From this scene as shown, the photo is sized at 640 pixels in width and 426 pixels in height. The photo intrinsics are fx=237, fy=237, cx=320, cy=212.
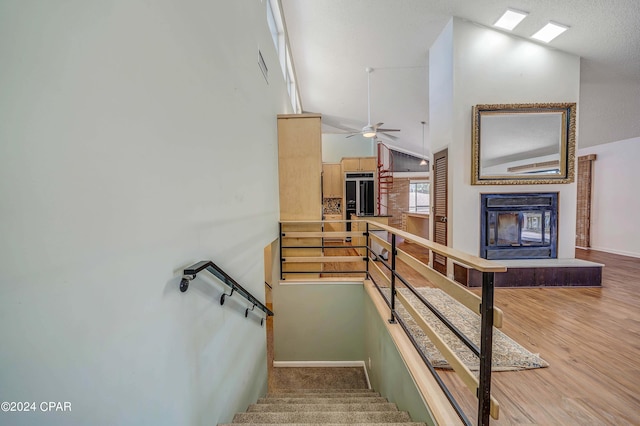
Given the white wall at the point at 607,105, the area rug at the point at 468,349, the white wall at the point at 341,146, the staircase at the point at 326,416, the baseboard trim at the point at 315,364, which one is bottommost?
the baseboard trim at the point at 315,364

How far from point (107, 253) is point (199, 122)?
85 centimetres

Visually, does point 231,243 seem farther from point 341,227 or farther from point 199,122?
point 341,227

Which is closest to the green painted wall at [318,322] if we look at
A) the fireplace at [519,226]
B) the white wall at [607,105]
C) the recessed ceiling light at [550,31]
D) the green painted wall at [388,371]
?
the green painted wall at [388,371]

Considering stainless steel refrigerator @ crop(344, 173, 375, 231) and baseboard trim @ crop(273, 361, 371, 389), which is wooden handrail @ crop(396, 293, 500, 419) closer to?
baseboard trim @ crop(273, 361, 371, 389)

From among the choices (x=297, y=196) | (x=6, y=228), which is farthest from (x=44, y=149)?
(x=297, y=196)

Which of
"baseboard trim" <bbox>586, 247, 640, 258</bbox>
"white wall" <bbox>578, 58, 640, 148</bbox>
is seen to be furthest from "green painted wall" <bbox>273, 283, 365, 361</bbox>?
"baseboard trim" <bbox>586, 247, 640, 258</bbox>

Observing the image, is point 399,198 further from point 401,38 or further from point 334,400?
point 334,400

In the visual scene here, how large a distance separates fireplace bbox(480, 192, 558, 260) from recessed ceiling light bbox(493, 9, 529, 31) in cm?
220

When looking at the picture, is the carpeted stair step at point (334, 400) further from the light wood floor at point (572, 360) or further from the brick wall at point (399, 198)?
the brick wall at point (399, 198)

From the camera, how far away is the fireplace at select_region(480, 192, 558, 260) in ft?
10.8

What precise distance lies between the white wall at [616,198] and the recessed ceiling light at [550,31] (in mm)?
3686

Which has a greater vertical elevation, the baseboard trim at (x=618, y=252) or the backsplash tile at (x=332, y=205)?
the backsplash tile at (x=332, y=205)

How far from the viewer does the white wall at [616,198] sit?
4699mm

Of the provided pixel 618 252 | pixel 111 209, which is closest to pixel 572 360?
pixel 111 209
